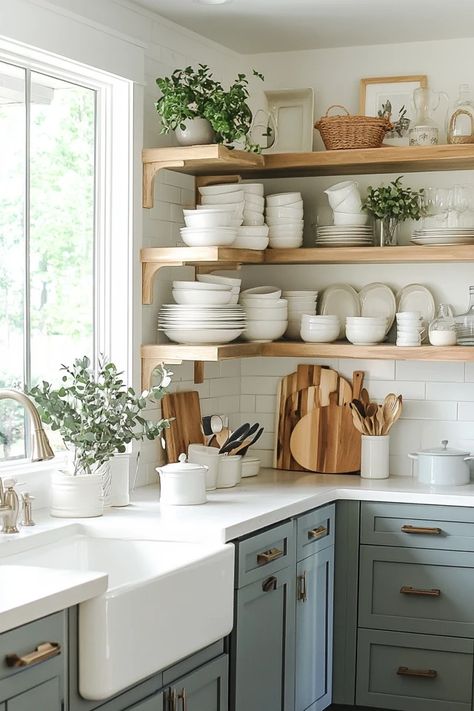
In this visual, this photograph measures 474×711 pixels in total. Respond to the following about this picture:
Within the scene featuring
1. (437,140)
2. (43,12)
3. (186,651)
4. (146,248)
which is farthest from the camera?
→ (437,140)

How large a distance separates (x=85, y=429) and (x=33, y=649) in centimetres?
112

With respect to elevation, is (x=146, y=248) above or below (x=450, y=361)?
above

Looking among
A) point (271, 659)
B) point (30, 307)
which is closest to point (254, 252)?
point (30, 307)

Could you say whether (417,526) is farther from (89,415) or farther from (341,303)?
(89,415)

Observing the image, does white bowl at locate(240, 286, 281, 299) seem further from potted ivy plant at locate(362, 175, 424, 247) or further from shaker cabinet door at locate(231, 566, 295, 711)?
shaker cabinet door at locate(231, 566, 295, 711)

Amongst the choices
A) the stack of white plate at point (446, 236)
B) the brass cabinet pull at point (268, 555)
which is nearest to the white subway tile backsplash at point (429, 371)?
the stack of white plate at point (446, 236)

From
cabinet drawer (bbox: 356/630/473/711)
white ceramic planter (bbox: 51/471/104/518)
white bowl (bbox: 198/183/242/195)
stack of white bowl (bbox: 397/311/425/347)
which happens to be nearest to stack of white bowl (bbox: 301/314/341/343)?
stack of white bowl (bbox: 397/311/425/347)

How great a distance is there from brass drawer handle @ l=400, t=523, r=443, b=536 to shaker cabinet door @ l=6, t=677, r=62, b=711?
188 cm

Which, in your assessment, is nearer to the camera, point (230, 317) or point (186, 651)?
point (186, 651)

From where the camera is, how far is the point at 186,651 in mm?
3117

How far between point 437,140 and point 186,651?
240cm

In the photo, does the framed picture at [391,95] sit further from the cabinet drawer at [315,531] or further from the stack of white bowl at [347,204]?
the cabinet drawer at [315,531]

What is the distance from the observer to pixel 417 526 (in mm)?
4188

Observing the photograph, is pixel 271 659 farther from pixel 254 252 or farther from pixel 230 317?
pixel 254 252
